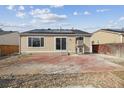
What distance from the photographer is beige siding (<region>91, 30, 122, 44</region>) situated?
30.2m

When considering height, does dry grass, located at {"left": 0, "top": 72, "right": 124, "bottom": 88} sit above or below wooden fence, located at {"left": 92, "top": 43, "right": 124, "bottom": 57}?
below

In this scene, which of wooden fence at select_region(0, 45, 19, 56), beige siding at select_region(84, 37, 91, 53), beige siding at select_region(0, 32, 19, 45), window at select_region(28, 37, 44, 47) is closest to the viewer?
window at select_region(28, 37, 44, 47)

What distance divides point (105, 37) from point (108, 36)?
106cm

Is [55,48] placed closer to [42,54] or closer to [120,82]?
[42,54]

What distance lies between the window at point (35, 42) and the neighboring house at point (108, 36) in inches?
367

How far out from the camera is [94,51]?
1284 inches

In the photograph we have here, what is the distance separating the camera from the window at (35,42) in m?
27.2

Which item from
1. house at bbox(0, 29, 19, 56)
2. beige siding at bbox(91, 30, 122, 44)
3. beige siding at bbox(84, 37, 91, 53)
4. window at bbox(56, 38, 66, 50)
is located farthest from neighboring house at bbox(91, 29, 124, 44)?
house at bbox(0, 29, 19, 56)

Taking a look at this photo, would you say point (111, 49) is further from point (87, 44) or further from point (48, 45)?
point (48, 45)

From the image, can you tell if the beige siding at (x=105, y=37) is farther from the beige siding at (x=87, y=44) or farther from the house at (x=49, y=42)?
the house at (x=49, y=42)

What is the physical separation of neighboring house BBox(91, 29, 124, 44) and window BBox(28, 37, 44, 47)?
9.32 m

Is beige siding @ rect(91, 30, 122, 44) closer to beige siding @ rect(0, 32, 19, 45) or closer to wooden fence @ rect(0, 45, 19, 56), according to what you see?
wooden fence @ rect(0, 45, 19, 56)

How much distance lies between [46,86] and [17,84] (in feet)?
4.06
